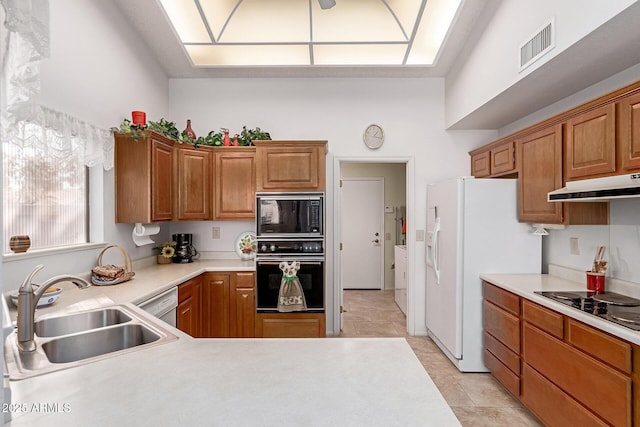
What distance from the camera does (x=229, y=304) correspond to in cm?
348

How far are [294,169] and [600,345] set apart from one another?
8.64 feet

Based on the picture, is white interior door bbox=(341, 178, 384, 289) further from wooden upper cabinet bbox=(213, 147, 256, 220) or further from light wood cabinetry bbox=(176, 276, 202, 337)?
light wood cabinetry bbox=(176, 276, 202, 337)

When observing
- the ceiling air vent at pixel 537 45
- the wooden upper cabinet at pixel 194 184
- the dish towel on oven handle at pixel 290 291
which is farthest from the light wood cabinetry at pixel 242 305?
the ceiling air vent at pixel 537 45

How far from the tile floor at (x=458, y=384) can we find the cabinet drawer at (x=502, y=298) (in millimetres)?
694

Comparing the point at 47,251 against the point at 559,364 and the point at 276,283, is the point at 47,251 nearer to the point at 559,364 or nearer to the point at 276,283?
the point at 276,283

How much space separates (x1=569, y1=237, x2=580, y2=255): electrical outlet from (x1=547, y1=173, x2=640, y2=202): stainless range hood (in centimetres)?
65

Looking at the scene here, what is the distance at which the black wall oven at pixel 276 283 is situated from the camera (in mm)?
3416

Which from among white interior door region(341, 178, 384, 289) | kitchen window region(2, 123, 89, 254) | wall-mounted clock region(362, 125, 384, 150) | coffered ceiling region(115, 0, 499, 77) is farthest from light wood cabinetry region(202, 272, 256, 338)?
white interior door region(341, 178, 384, 289)

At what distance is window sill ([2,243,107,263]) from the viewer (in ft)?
6.68

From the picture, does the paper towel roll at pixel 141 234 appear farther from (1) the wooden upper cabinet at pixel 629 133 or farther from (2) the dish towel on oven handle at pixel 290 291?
(1) the wooden upper cabinet at pixel 629 133

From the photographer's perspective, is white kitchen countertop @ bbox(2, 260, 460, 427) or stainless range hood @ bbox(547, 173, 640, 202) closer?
white kitchen countertop @ bbox(2, 260, 460, 427)

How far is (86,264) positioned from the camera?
2695 mm

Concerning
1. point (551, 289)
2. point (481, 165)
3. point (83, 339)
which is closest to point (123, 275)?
point (83, 339)

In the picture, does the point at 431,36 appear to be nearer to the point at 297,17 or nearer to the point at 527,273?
the point at 297,17
